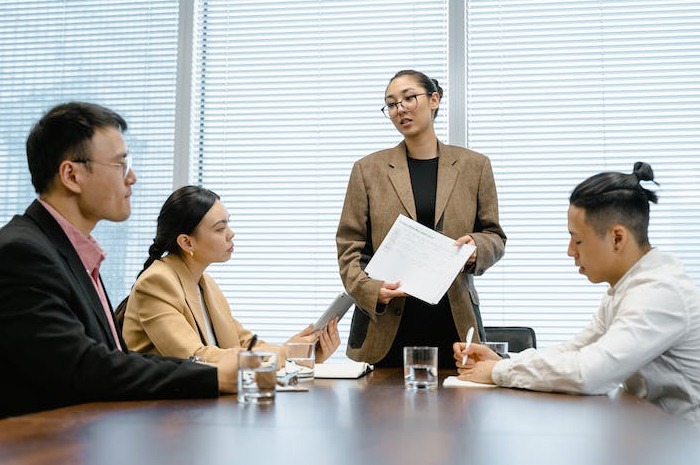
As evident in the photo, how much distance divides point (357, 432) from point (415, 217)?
1.57m

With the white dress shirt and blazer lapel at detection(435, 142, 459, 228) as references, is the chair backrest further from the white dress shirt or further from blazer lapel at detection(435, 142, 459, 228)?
the white dress shirt

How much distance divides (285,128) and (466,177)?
1.66 m

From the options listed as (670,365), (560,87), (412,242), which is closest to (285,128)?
(560,87)

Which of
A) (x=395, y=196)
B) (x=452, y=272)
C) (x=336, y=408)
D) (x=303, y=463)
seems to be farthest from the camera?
(x=395, y=196)

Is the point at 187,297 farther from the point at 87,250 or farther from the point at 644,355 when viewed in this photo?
the point at 644,355

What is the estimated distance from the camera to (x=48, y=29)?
4.32m

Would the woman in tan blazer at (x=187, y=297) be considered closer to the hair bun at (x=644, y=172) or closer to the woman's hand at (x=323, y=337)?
the woman's hand at (x=323, y=337)

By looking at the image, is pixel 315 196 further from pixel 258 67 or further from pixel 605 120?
pixel 605 120

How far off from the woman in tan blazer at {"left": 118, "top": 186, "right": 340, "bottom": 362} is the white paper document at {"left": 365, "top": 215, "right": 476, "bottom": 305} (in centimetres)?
27

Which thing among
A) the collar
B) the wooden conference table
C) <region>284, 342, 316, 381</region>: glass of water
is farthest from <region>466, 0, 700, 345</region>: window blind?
the collar

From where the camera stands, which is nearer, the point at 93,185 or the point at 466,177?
the point at 93,185

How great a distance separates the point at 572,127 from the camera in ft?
12.5

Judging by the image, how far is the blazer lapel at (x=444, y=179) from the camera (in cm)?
256

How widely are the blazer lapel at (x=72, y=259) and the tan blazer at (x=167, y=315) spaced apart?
39 centimetres
